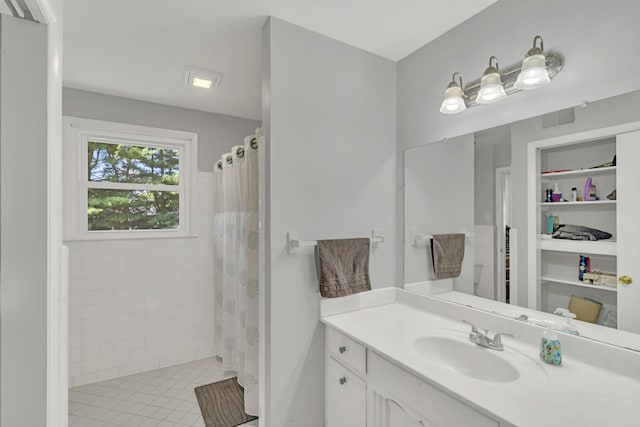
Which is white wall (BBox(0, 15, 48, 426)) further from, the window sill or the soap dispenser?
the window sill

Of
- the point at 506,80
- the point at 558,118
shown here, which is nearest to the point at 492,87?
the point at 506,80

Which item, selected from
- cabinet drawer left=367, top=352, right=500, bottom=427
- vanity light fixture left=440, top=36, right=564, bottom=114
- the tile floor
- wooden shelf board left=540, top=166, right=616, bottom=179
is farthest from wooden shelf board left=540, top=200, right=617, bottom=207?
the tile floor

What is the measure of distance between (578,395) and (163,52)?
8.42 feet

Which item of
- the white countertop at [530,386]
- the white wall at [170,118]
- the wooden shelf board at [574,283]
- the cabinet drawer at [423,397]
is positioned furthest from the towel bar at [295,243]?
the white wall at [170,118]

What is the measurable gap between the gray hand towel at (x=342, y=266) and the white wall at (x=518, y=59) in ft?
1.28

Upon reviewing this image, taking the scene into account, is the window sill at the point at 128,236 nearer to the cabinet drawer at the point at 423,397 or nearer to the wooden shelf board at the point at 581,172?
the cabinet drawer at the point at 423,397

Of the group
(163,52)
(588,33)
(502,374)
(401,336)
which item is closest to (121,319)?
(163,52)

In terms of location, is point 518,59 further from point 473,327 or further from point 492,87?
point 473,327

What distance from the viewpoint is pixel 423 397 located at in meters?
1.11

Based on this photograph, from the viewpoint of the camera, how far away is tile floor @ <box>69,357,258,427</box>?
2000mm

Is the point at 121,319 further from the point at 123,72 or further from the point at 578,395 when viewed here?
the point at 578,395

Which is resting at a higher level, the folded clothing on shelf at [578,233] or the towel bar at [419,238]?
the folded clothing on shelf at [578,233]

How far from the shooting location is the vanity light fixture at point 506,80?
123cm

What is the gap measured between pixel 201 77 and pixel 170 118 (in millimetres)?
770
